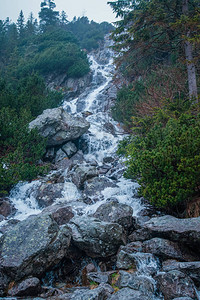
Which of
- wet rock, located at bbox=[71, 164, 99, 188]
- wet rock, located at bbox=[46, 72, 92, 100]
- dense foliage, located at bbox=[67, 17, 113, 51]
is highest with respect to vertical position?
dense foliage, located at bbox=[67, 17, 113, 51]

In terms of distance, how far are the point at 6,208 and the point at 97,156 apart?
26.1ft

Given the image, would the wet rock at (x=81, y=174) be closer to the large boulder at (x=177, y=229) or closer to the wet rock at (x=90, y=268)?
the wet rock at (x=90, y=268)

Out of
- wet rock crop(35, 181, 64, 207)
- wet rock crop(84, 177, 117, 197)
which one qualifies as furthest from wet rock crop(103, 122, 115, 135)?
wet rock crop(35, 181, 64, 207)

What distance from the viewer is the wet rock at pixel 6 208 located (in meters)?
8.95

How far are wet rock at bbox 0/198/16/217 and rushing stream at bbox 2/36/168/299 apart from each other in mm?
291

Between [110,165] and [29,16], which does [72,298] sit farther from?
[29,16]

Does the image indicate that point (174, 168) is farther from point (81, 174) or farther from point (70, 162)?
point (70, 162)

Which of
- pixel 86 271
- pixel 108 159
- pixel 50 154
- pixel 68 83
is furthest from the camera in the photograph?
pixel 68 83

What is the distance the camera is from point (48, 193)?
10031 mm

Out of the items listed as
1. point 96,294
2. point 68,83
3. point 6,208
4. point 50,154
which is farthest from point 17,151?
point 68,83

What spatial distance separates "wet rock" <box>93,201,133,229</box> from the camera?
670 cm

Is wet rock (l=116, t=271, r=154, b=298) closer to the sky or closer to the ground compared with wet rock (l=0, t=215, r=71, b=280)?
closer to the ground

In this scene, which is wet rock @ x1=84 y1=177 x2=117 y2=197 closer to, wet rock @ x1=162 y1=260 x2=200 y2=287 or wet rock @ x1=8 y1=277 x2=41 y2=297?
wet rock @ x1=8 y1=277 x2=41 y2=297

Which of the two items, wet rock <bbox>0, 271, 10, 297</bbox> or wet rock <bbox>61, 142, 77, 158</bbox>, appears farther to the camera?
wet rock <bbox>61, 142, 77, 158</bbox>
